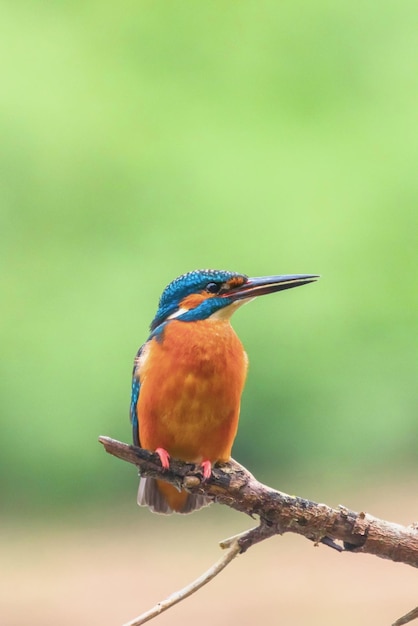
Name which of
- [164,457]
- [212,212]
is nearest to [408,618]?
[164,457]

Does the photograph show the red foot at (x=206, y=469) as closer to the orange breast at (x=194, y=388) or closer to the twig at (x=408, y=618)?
the orange breast at (x=194, y=388)

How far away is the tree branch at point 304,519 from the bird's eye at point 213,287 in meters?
0.30

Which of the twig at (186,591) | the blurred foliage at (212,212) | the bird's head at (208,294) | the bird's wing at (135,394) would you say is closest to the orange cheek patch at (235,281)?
the bird's head at (208,294)

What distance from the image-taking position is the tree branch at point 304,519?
1.28 meters

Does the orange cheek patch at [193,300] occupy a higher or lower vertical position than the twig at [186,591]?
higher

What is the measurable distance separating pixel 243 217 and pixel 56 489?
1102 millimetres

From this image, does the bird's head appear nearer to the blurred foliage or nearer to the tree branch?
the tree branch

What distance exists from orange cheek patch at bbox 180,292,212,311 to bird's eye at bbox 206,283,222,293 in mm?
11

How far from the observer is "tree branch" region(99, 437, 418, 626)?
128 cm

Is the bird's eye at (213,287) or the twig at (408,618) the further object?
the bird's eye at (213,287)

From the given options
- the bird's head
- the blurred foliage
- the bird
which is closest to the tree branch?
the bird

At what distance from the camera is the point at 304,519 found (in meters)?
1.28

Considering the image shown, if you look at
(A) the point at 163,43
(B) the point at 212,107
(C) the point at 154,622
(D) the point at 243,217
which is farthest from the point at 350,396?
(A) the point at 163,43

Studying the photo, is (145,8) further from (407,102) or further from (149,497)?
(149,497)
